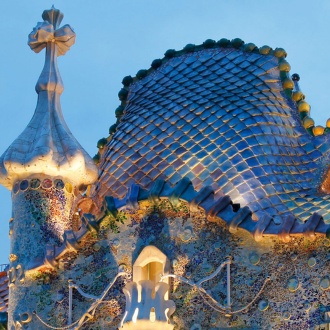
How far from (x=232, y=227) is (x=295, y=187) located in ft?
3.69

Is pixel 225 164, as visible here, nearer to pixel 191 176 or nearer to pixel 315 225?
pixel 191 176

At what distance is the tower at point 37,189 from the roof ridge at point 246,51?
1.01 m

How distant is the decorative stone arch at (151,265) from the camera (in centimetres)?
1480

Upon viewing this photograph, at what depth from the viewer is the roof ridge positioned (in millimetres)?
16062

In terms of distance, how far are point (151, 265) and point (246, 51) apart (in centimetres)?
318

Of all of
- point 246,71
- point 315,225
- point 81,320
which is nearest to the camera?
point 315,225

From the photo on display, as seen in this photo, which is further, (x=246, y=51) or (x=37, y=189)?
(x=246, y=51)

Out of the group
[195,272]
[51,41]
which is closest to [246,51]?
[51,41]

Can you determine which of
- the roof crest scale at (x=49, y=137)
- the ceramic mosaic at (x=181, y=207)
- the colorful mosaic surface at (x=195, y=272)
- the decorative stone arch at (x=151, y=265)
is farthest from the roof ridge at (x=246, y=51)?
the decorative stone arch at (x=151, y=265)

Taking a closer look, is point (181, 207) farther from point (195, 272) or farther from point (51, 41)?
point (51, 41)

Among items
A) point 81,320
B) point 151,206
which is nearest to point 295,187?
point 151,206

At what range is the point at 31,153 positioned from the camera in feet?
51.0

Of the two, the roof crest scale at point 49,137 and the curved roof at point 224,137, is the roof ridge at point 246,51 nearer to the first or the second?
the curved roof at point 224,137

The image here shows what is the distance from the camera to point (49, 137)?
15727 mm
